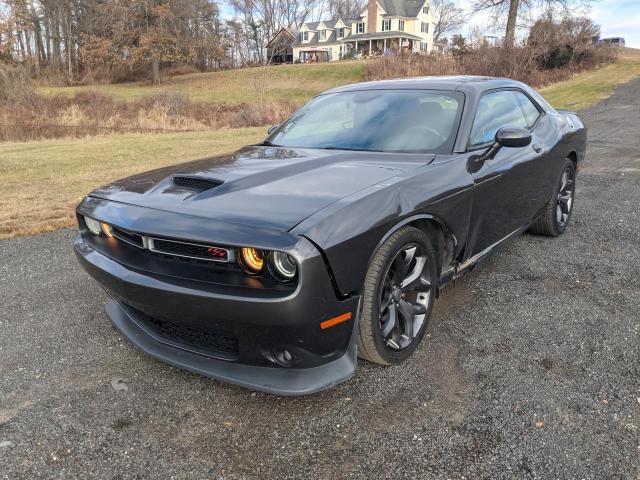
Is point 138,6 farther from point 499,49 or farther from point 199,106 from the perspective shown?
point 499,49

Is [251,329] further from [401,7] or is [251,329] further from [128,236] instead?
[401,7]

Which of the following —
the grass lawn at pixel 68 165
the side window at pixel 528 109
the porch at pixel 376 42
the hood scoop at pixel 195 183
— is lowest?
the grass lawn at pixel 68 165

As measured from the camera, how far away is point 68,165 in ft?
33.5

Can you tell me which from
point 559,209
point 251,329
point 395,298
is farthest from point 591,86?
point 251,329

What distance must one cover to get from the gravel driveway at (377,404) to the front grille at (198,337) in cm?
27

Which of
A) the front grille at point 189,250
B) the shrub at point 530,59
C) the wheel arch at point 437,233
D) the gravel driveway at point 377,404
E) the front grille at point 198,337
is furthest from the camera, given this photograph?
the shrub at point 530,59

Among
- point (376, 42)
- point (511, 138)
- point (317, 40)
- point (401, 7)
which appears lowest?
point (511, 138)

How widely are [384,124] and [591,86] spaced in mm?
24405

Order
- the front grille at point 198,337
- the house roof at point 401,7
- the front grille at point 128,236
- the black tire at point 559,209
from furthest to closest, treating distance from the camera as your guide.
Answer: the house roof at point 401,7, the black tire at point 559,209, the front grille at point 128,236, the front grille at point 198,337

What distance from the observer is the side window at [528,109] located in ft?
14.2

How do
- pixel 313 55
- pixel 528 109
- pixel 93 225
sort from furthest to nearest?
1. pixel 313 55
2. pixel 528 109
3. pixel 93 225

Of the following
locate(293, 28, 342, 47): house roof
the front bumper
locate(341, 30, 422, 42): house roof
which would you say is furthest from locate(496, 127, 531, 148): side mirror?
locate(293, 28, 342, 47): house roof

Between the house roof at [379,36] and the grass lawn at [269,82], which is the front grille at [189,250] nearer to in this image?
the grass lawn at [269,82]

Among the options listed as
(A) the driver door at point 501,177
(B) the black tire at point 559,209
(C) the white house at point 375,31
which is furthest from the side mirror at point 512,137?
(C) the white house at point 375,31
